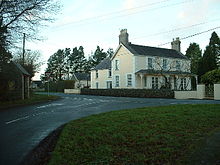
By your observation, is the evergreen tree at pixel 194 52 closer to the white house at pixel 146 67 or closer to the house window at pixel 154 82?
the white house at pixel 146 67

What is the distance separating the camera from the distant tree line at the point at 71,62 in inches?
3450

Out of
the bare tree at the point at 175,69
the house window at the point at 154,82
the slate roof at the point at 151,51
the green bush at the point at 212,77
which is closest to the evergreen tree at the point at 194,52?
the slate roof at the point at 151,51

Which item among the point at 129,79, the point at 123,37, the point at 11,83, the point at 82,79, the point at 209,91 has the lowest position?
the point at 209,91

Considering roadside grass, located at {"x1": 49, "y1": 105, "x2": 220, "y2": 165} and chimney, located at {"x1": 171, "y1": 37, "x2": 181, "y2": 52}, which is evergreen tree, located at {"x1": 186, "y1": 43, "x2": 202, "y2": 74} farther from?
roadside grass, located at {"x1": 49, "y1": 105, "x2": 220, "y2": 165}

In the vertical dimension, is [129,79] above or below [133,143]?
above

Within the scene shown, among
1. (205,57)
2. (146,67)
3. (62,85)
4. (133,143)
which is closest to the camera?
(133,143)

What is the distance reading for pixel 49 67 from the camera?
90688mm

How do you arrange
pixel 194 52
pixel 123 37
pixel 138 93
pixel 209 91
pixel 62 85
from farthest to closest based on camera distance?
pixel 194 52 < pixel 62 85 < pixel 123 37 < pixel 138 93 < pixel 209 91

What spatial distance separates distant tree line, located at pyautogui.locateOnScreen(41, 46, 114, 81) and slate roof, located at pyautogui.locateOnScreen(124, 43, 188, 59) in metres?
43.8

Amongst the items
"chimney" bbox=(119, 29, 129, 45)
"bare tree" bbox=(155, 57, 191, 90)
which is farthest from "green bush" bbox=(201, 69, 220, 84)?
"chimney" bbox=(119, 29, 129, 45)

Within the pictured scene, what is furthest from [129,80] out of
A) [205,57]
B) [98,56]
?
[98,56]

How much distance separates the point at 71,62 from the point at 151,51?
5169 centimetres

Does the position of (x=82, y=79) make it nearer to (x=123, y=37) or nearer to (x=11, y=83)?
(x=123, y=37)

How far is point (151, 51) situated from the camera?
42.5m
